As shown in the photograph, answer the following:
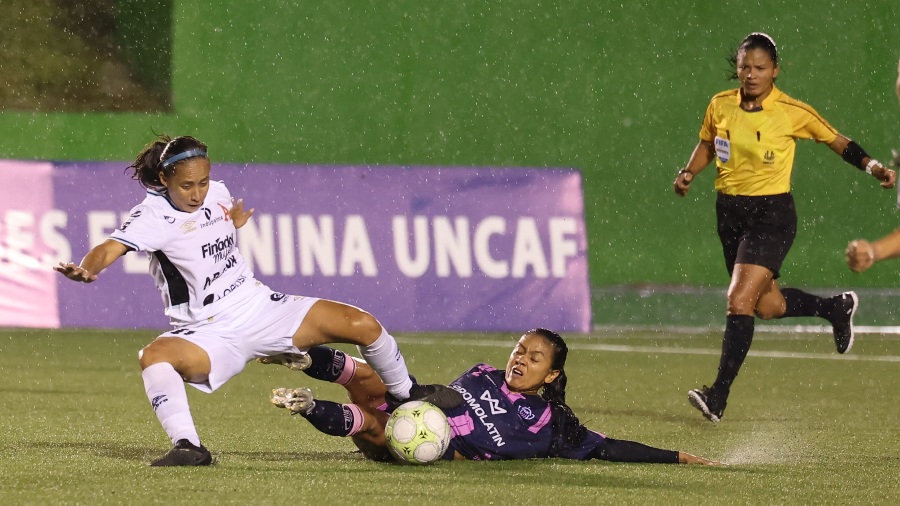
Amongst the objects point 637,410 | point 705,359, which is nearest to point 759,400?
point 637,410

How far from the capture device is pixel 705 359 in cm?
1111

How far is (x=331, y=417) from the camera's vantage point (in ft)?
19.3

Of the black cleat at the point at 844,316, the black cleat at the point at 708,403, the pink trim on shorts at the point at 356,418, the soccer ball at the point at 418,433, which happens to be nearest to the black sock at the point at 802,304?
the black cleat at the point at 844,316

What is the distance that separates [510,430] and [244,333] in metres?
1.15

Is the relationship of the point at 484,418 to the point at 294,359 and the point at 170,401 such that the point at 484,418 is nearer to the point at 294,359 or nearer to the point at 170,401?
the point at 294,359

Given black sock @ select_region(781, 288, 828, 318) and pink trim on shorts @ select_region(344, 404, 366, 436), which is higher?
black sock @ select_region(781, 288, 828, 318)

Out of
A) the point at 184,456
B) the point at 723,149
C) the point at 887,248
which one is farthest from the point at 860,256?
the point at 184,456

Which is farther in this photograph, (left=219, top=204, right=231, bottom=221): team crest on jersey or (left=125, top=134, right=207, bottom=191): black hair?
(left=219, top=204, right=231, bottom=221): team crest on jersey

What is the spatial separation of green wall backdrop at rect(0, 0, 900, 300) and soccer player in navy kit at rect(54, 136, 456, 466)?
801 centimetres

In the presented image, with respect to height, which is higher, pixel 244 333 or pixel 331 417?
pixel 244 333

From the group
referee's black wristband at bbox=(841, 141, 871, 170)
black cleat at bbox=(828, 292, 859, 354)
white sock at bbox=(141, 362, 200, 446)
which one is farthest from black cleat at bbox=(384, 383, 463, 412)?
black cleat at bbox=(828, 292, 859, 354)

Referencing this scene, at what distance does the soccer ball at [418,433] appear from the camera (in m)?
5.83

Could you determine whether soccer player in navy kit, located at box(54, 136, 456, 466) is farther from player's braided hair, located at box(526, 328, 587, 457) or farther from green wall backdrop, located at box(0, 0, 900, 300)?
green wall backdrop, located at box(0, 0, 900, 300)

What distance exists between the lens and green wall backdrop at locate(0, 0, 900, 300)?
46.4ft
